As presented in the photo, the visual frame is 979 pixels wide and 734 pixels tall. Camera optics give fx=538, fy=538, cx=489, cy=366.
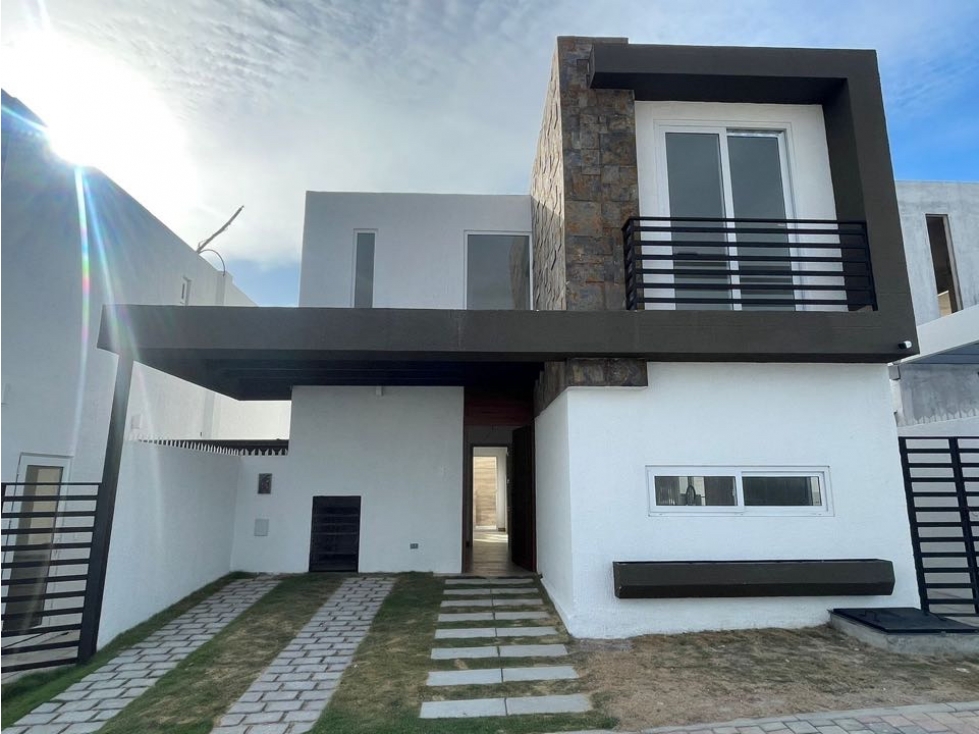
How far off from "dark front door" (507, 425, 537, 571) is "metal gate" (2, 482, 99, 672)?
544cm

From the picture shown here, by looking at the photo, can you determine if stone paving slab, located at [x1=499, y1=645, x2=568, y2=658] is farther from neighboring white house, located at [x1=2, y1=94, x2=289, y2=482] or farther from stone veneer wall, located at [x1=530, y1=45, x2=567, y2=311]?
neighboring white house, located at [x1=2, y1=94, x2=289, y2=482]

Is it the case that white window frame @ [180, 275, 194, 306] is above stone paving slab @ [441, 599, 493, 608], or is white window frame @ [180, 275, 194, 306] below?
above

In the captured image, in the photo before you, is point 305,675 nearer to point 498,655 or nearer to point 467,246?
point 498,655

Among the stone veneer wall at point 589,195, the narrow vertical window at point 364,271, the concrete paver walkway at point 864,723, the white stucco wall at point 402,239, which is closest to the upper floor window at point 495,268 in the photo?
the white stucco wall at point 402,239

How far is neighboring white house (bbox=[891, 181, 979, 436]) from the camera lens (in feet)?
33.6

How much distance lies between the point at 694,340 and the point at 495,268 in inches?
171

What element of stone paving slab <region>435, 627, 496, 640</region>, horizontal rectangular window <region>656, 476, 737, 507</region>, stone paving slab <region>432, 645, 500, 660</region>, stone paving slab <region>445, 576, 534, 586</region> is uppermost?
horizontal rectangular window <region>656, 476, 737, 507</region>

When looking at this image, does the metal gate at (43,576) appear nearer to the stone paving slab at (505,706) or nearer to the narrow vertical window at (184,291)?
the stone paving slab at (505,706)

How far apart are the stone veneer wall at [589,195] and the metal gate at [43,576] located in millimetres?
4662

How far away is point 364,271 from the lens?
8781 mm

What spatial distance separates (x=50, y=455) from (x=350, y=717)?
200 inches

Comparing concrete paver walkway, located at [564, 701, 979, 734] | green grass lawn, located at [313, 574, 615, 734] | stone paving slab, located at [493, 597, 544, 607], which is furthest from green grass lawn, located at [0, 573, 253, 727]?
concrete paver walkway, located at [564, 701, 979, 734]

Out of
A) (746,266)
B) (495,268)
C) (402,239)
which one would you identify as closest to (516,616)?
(746,266)

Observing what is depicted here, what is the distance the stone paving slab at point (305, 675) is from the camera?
135 inches
